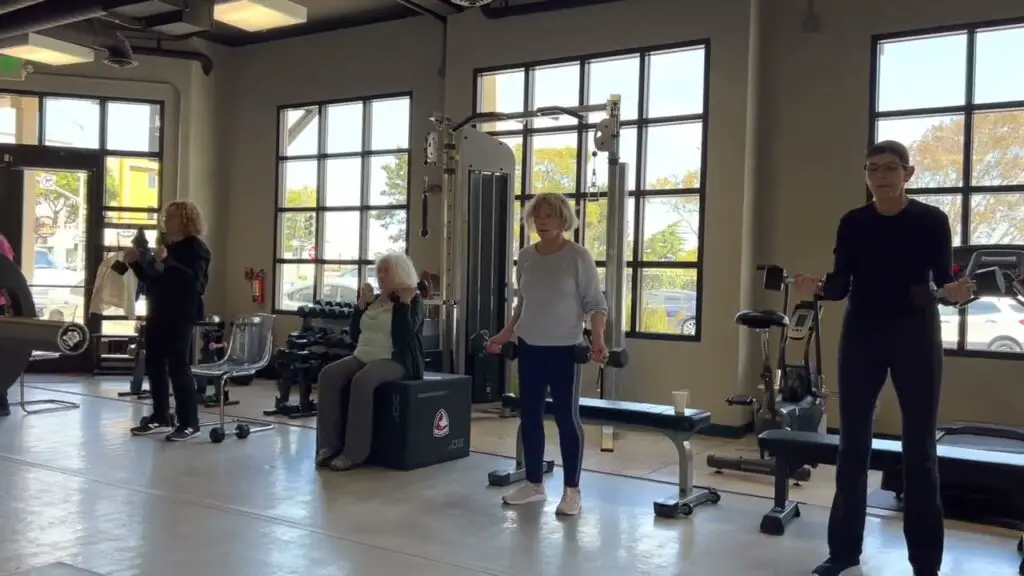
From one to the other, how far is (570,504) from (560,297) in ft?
3.16

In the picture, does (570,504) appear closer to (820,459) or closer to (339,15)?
(820,459)

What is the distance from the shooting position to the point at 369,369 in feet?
16.5

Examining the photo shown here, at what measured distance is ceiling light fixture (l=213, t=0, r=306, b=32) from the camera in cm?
609

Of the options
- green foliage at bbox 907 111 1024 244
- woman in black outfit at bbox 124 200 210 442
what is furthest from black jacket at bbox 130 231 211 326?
green foliage at bbox 907 111 1024 244

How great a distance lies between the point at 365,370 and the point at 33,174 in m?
5.99

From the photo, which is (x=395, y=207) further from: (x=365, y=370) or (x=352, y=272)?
(x=365, y=370)

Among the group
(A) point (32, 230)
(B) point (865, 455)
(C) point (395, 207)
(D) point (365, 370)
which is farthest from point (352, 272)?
(B) point (865, 455)

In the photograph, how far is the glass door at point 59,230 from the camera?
9031mm

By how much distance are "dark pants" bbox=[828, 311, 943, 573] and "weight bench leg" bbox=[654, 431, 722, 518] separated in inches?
42.7

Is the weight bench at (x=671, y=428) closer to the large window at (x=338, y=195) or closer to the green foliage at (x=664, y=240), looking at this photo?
the green foliage at (x=664, y=240)

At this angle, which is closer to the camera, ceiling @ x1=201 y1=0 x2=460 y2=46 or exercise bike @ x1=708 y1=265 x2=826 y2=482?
exercise bike @ x1=708 y1=265 x2=826 y2=482

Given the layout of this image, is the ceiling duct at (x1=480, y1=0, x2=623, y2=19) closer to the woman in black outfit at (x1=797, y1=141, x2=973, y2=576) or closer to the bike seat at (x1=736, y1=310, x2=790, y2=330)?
the bike seat at (x1=736, y1=310, x2=790, y2=330)

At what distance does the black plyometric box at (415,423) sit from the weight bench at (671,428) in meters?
0.56

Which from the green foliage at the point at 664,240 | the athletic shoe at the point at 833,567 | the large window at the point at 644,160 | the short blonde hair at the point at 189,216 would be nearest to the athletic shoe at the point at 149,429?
the short blonde hair at the point at 189,216
